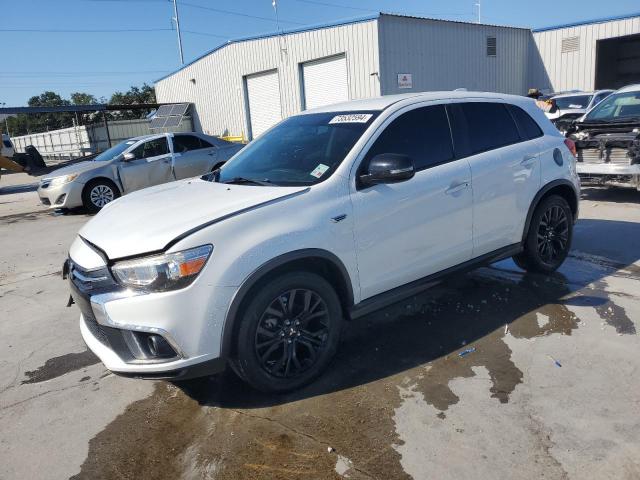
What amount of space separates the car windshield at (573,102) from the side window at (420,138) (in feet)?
40.6

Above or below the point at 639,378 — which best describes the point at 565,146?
above

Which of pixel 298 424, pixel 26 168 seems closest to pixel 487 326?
pixel 298 424

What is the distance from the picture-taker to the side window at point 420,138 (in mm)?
3842

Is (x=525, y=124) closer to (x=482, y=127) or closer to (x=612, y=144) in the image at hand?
(x=482, y=127)

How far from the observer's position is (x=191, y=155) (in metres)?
11.5

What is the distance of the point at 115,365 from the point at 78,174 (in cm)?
882

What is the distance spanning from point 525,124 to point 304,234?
110 inches

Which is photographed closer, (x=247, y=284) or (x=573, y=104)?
(x=247, y=284)

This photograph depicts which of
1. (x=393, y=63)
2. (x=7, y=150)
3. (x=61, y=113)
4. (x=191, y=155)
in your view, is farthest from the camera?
(x=61, y=113)

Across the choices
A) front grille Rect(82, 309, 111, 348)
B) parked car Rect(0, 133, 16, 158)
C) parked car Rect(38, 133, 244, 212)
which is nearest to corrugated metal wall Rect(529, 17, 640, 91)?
parked car Rect(38, 133, 244, 212)

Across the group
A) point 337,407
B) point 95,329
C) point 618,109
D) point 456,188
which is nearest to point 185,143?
point 618,109

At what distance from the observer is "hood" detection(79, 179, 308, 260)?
3.01m

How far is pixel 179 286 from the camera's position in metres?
2.88

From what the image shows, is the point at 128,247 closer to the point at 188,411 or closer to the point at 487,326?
the point at 188,411
